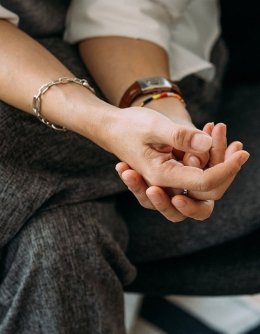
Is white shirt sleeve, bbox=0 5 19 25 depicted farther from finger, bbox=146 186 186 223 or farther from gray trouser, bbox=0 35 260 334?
finger, bbox=146 186 186 223

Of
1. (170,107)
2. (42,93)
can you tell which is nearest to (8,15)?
(42,93)

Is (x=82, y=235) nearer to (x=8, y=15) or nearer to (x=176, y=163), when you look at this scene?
(x=176, y=163)

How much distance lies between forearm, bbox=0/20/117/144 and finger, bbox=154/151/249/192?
3.9 inches

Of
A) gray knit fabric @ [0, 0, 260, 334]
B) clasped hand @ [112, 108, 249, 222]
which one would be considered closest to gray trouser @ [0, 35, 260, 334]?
gray knit fabric @ [0, 0, 260, 334]

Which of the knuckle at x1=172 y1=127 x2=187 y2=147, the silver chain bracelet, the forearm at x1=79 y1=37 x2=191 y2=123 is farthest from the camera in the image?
the forearm at x1=79 y1=37 x2=191 y2=123

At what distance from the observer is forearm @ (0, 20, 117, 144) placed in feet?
2.24

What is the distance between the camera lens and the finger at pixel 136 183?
2.08ft

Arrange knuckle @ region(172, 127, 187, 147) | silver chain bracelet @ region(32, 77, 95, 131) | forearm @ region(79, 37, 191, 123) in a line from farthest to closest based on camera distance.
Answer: forearm @ region(79, 37, 191, 123) → silver chain bracelet @ region(32, 77, 95, 131) → knuckle @ region(172, 127, 187, 147)

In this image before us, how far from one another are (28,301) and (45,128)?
21 centimetres

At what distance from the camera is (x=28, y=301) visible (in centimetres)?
73

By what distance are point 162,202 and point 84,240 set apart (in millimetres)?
141

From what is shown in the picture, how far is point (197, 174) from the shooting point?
0.60 meters

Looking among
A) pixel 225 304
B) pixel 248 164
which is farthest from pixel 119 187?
pixel 225 304

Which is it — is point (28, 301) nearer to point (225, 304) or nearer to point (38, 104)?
point (38, 104)
